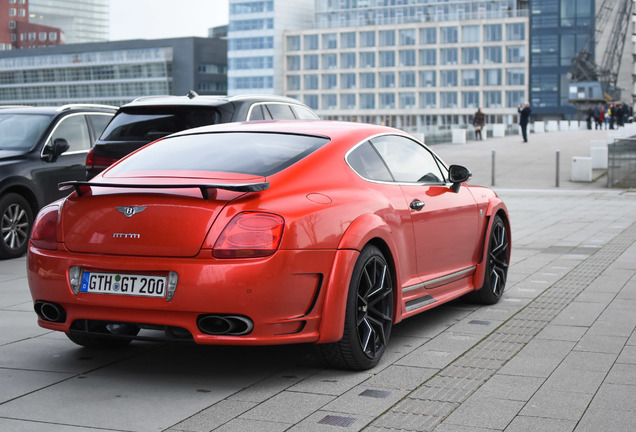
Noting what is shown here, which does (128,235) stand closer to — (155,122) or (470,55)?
(155,122)

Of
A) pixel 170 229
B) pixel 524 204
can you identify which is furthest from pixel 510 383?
pixel 524 204

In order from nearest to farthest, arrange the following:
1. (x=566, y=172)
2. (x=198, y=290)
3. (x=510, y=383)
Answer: (x=198, y=290) < (x=510, y=383) < (x=566, y=172)

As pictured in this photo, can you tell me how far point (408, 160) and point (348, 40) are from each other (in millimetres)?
127024

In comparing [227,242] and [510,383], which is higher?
[227,242]

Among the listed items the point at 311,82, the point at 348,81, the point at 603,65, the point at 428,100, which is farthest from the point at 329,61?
the point at 603,65

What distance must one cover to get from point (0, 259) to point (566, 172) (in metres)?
22.5

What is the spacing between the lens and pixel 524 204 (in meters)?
20.0

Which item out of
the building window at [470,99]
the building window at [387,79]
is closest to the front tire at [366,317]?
the building window at [470,99]

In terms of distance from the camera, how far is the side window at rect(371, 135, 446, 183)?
6.23m

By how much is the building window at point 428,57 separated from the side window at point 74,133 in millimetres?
116520

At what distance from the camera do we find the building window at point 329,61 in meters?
132

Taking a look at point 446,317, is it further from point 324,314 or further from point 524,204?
point 524,204

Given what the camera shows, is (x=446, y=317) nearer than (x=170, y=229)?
No

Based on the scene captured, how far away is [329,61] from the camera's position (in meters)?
132
